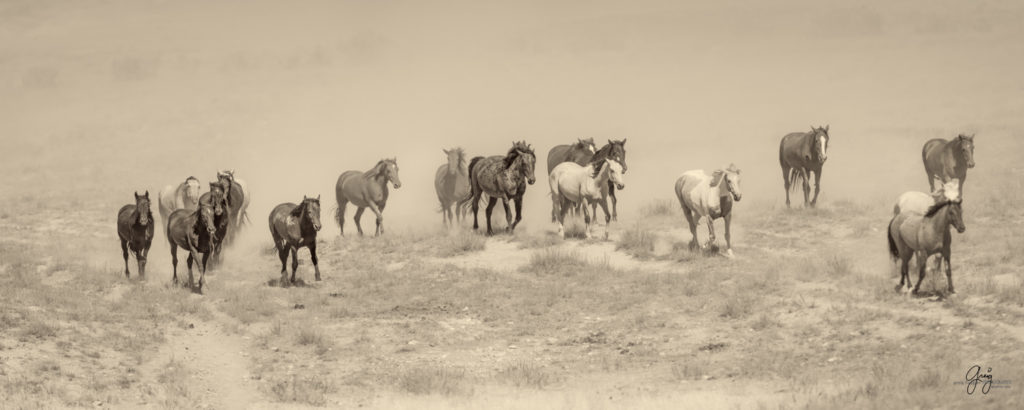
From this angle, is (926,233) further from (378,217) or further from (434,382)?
(378,217)

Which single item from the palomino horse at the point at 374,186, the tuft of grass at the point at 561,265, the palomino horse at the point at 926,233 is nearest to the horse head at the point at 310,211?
the tuft of grass at the point at 561,265

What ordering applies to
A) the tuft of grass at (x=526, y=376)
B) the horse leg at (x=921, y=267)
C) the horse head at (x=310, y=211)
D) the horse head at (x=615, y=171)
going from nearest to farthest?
1. the tuft of grass at (x=526, y=376)
2. the horse leg at (x=921, y=267)
3. the horse head at (x=310, y=211)
4. the horse head at (x=615, y=171)

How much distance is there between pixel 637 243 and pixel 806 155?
5.67 metres

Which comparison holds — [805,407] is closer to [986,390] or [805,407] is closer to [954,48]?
[986,390]

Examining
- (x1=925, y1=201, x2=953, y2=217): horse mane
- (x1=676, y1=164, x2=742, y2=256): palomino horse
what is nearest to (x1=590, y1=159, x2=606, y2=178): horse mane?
(x1=676, y1=164, x2=742, y2=256): palomino horse

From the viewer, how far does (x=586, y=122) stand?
58281 mm

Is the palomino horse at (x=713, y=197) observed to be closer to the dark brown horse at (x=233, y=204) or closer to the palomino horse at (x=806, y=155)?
the palomino horse at (x=806, y=155)

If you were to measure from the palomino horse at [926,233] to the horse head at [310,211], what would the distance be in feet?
29.3

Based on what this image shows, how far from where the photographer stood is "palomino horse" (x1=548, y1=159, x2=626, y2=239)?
75.8 ft

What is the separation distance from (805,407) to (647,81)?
57979 mm

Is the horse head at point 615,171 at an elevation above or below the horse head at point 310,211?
above

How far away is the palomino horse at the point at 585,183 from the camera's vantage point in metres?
23.1

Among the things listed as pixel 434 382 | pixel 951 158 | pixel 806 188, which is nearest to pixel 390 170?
pixel 806 188

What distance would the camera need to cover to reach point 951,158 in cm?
2477
